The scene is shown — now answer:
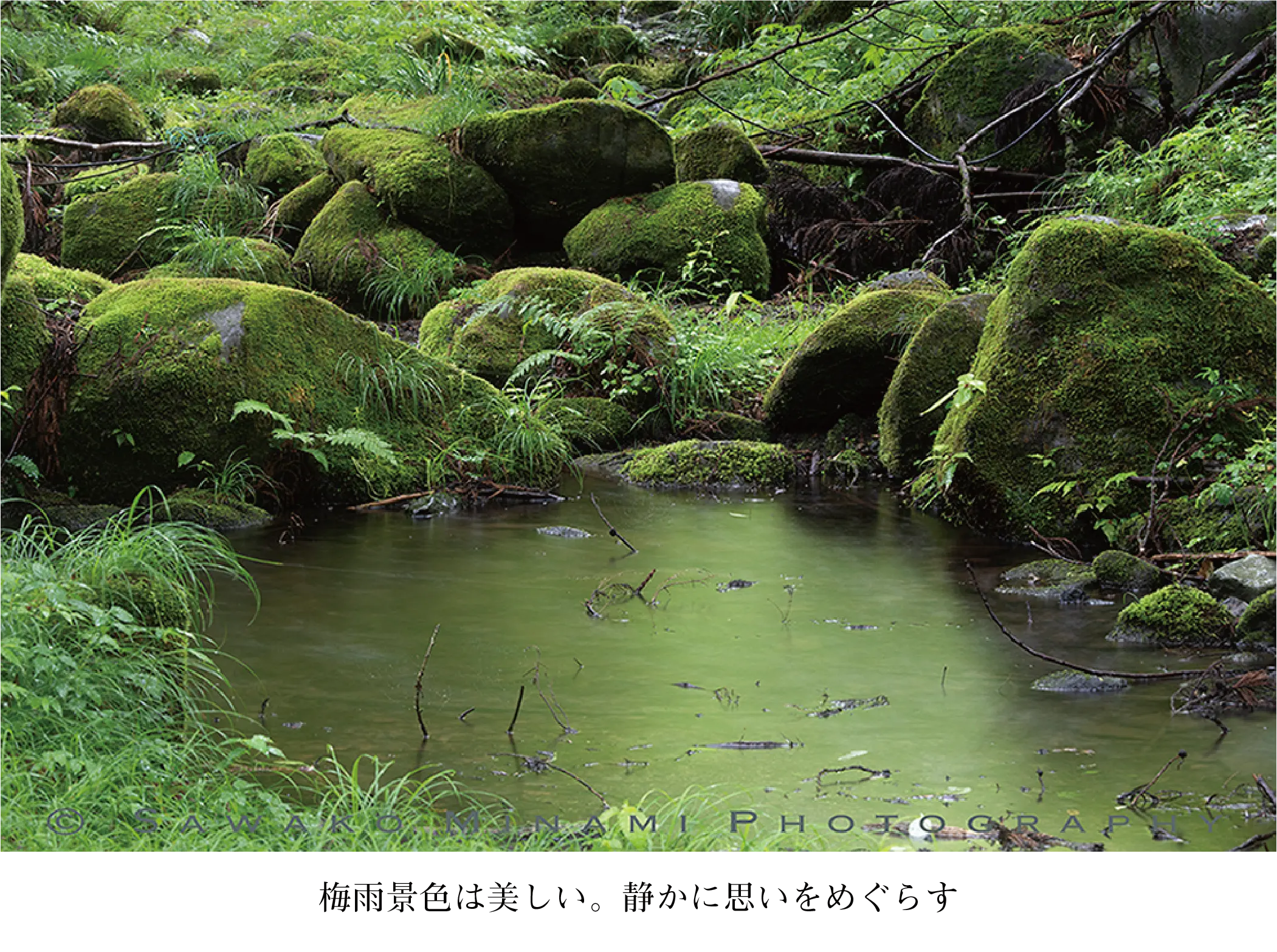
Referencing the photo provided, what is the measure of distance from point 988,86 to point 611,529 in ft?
22.5

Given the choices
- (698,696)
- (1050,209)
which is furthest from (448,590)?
(1050,209)

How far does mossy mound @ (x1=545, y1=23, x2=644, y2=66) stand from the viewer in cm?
1886

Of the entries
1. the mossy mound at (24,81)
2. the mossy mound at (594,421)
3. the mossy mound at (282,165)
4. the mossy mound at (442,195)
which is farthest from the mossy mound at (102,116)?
the mossy mound at (594,421)

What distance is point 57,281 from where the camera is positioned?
21.7 feet

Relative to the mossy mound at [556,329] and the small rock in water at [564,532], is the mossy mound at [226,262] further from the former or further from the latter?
the small rock in water at [564,532]

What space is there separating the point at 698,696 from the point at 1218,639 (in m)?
1.86

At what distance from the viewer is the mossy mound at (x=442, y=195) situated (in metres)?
10.7

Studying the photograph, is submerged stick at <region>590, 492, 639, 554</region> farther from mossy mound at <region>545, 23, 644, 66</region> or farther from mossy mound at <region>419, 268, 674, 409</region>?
mossy mound at <region>545, 23, 644, 66</region>

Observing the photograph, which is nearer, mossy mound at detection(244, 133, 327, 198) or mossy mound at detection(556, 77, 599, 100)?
mossy mound at detection(556, 77, 599, 100)

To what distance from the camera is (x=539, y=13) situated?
796 inches

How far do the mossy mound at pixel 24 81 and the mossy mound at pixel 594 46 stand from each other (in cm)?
713

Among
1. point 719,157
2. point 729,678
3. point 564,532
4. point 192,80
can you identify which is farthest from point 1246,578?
point 192,80

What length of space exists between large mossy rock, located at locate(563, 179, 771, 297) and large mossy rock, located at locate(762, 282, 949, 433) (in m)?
2.42

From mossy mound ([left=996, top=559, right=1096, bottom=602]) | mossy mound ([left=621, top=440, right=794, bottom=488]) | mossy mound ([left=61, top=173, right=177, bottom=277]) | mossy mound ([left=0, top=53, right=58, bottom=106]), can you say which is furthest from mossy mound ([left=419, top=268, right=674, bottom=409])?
mossy mound ([left=0, top=53, right=58, bottom=106])
